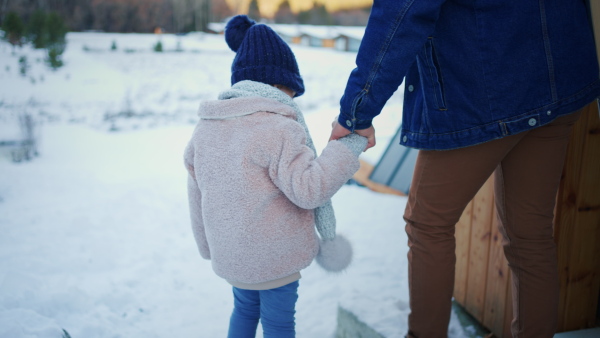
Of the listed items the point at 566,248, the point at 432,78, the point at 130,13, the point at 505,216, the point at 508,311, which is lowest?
the point at 508,311

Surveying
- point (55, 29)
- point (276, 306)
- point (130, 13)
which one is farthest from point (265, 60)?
point (130, 13)

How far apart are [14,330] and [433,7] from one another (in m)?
1.78

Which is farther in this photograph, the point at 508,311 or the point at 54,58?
the point at 54,58

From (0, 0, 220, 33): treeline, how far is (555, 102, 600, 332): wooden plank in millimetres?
7518

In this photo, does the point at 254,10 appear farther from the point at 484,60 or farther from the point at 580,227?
the point at 484,60

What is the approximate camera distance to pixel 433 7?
0.97 meters

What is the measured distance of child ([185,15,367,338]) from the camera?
1.14 meters

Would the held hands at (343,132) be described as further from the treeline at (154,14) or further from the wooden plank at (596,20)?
the treeline at (154,14)

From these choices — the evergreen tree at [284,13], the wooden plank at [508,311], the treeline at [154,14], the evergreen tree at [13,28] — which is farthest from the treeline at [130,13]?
the wooden plank at [508,311]

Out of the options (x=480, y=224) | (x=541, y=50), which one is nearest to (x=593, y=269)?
(x=480, y=224)

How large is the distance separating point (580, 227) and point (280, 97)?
1.00 meters

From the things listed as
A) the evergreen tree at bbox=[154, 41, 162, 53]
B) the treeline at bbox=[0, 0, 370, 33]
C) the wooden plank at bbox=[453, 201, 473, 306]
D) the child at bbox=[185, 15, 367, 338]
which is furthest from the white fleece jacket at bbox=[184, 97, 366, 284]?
the evergreen tree at bbox=[154, 41, 162, 53]

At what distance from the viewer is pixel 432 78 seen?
1.06m

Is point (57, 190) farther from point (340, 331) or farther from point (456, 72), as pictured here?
point (456, 72)
